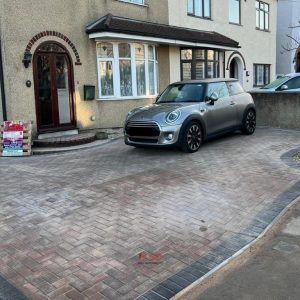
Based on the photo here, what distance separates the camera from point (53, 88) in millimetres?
12211

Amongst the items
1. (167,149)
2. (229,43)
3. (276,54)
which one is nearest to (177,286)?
(167,149)

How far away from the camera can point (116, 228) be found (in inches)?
200

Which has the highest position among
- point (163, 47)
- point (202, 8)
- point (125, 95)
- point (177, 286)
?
point (202, 8)

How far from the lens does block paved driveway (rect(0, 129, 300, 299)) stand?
3.95 m

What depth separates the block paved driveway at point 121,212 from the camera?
395 centimetres

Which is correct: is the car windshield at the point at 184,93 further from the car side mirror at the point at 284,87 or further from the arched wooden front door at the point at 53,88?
the car side mirror at the point at 284,87

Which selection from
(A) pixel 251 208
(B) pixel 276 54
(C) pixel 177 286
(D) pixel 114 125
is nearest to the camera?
(C) pixel 177 286

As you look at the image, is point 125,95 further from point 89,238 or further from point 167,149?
point 89,238

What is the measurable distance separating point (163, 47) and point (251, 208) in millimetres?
11024

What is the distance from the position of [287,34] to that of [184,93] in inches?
804

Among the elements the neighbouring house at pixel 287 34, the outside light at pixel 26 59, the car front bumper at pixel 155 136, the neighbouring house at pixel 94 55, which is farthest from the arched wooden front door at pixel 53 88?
the neighbouring house at pixel 287 34

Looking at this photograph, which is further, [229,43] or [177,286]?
[229,43]

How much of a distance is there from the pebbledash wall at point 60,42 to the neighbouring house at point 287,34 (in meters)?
16.0

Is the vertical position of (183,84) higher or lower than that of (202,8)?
lower
